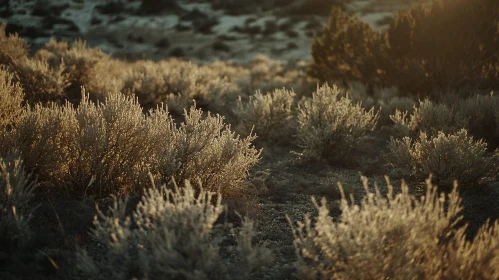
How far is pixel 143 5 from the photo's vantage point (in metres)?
29.8

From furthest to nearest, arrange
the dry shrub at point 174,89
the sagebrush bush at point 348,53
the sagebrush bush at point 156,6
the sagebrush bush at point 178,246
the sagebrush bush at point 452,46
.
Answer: the sagebrush bush at point 156,6
the sagebrush bush at point 348,53
the sagebrush bush at point 452,46
the dry shrub at point 174,89
the sagebrush bush at point 178,246

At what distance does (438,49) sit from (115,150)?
8.35 metres

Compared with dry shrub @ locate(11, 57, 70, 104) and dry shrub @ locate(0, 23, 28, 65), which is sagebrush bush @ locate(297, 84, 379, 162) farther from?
dry shrub @ locate(0, 23, 28, 65)

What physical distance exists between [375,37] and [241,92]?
13.9 feet

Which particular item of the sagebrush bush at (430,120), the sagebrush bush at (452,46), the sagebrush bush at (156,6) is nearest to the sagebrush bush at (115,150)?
the sagebrush bush at (430,120)

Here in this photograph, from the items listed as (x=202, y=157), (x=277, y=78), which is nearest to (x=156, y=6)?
A: (x=277, y=78)

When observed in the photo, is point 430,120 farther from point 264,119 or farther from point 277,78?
point 277,78

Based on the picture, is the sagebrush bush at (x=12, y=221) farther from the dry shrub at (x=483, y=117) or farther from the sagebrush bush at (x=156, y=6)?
the sagebrush bush at (x=156, y=6)

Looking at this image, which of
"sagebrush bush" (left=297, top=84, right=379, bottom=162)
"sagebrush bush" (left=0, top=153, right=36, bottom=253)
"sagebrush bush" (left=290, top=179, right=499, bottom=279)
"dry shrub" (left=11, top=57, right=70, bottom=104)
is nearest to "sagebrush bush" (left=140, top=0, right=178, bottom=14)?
"dry shrub" (left=11, top=57, right=70, bottom=104)

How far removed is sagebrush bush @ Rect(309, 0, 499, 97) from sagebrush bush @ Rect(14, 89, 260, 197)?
731cm

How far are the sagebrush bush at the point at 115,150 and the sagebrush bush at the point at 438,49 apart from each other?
7309 millimetres

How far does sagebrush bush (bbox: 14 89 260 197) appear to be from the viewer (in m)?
3.91

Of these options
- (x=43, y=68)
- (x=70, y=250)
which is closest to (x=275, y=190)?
(x=70, y=250)

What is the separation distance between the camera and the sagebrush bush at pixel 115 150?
12.8 feet
